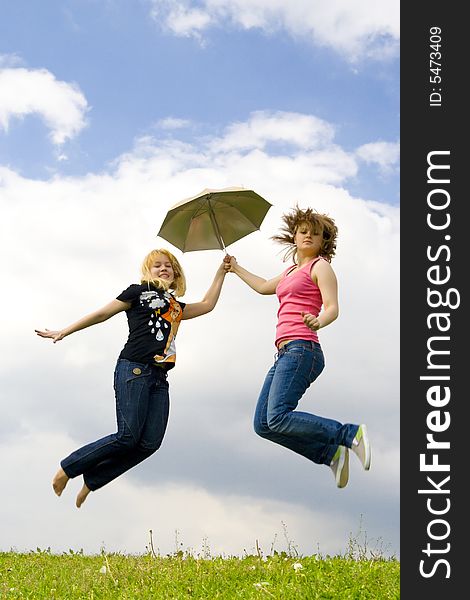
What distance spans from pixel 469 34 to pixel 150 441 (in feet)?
17.1

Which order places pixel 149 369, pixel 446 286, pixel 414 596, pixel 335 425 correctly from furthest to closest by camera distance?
pixel 149 369 → pixel 335 425 → pixel 446 286 → pixel 414 596

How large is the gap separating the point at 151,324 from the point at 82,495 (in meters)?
2.11

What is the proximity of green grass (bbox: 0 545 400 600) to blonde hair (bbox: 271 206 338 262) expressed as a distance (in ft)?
10.4

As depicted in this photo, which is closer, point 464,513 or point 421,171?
point 464,513

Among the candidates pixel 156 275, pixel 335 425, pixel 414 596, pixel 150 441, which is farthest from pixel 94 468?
pixel 414 596

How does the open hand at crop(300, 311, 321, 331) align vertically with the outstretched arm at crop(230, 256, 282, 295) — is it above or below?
below

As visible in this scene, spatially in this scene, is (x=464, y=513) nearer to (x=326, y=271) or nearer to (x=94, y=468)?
(x=326, y=271)

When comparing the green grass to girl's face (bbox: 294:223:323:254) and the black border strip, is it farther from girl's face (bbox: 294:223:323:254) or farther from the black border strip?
girl's face (bbox: 294:223:323:254)

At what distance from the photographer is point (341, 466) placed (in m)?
8.07

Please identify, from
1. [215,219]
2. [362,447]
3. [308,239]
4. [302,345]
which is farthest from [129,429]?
[308,239]

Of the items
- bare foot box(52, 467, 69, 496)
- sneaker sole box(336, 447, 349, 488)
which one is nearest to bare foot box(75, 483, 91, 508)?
bare foot box(52, 467, 69, 496)

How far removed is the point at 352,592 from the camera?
739cm

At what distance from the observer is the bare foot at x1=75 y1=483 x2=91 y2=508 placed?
30.7 ft

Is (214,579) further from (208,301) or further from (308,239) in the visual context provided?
(308,239)
